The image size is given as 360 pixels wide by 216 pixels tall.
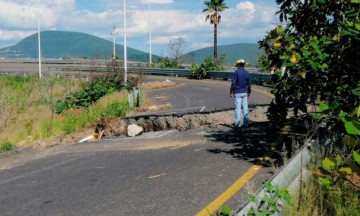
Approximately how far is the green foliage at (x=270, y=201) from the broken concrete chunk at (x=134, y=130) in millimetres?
9289

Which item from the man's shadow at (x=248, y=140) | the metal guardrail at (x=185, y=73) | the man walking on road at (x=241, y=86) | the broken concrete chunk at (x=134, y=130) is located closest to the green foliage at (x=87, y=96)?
the metal guardrail at (x=185, y=73)

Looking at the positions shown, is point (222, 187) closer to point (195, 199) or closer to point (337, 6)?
point (195, 199)

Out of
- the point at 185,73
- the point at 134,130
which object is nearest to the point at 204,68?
the point at 185,73

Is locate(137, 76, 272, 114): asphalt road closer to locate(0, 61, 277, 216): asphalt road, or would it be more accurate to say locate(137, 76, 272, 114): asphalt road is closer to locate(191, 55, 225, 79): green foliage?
→ locate(0, 61, 277, 216): asphalt road

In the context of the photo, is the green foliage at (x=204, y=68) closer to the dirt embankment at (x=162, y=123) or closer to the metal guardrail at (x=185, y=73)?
the metal guardrail at (x=185, y=73)

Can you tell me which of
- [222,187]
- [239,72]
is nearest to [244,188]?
[222,187]

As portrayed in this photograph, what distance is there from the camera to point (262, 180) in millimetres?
6676

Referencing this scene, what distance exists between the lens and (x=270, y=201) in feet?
14.0

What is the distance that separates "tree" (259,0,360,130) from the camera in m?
5.54

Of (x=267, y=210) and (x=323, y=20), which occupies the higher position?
(x=323, y=20)

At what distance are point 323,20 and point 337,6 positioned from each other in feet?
1.25

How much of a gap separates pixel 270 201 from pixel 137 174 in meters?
3.93

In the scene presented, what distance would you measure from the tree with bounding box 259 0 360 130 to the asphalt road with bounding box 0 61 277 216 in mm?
1301

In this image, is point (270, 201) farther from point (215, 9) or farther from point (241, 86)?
point (215, 9)
